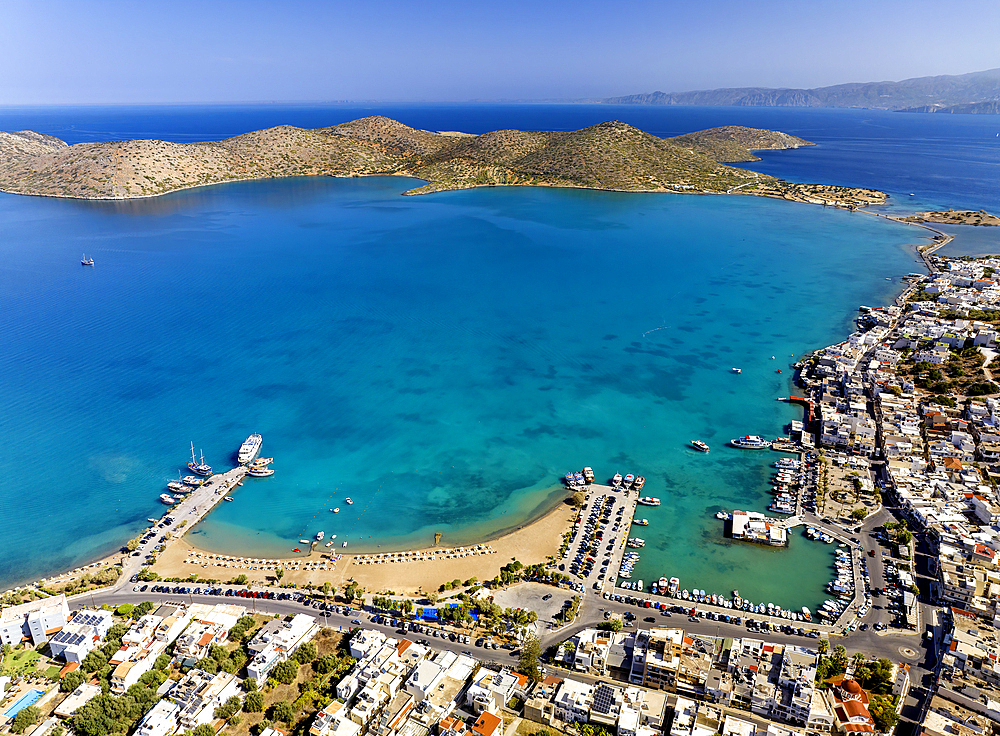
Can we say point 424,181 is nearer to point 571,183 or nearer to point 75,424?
point 571,183

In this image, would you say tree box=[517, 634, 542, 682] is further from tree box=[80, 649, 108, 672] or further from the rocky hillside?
the rocky hillside

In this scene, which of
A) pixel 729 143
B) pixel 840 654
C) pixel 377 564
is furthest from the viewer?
pixel 729 143

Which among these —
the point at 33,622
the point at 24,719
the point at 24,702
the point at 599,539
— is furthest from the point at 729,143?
the point at 24,719

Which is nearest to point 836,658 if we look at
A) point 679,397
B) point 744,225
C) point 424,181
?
point 679,397

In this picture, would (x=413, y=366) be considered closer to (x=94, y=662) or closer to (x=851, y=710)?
(x=94, y=662)

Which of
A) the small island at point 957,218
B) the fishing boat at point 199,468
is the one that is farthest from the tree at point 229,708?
the small island at point 957,218

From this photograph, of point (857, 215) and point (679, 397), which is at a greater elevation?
point (857, 215)
